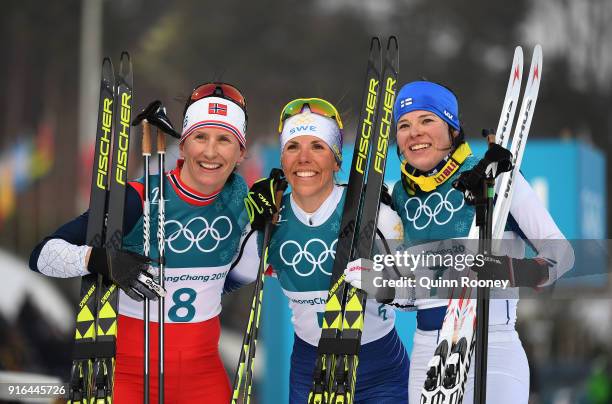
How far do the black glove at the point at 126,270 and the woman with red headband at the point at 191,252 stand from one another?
0.19 m

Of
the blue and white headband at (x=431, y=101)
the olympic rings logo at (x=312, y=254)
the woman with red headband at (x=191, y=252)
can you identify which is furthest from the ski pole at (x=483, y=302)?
the woman with red headband at (x=191, y=252)

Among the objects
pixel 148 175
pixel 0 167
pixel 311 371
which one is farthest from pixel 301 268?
pixel 0 167

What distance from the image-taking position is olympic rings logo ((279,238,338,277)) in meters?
4.09

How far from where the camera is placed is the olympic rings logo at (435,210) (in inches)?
154

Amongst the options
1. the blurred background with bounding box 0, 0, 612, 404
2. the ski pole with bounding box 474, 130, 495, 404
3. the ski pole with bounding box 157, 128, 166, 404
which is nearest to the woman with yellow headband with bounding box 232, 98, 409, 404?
the ski pole with bounding box 157, 128, 166, 404

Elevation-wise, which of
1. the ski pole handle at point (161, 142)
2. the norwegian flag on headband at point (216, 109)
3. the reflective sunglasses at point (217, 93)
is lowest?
the ski pole handle at point (161, 142)

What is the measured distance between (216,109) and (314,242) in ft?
2.33

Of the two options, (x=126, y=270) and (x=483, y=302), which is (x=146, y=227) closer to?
(x=126, y=270)

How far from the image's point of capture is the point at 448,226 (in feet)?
12.8

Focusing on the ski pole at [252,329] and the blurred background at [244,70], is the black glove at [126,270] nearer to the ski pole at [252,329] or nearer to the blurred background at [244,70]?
the ski pole at [252,329]

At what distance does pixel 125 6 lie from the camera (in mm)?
21828

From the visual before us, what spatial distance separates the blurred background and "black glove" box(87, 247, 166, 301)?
9.48m

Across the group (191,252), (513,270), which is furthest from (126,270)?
(513,270)

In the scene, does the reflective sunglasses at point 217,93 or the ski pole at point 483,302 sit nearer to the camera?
the ski pole at point 483,302
